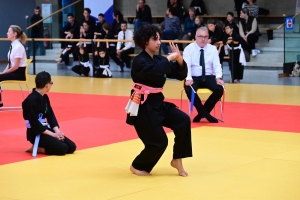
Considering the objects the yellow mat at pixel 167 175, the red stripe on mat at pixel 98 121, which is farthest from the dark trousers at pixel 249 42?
the yellow mat at pixel 167 175

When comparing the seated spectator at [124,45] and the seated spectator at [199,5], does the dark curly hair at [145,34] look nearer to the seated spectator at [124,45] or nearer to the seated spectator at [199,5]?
the seated spectator at [124,45]

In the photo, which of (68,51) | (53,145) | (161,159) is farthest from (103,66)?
(161,159)

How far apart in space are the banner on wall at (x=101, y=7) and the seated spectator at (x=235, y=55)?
7714 millimetres

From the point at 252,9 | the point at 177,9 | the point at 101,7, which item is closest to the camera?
the point at 252,9

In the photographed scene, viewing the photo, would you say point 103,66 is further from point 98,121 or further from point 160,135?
point 160,135

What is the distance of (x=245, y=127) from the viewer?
10328mm

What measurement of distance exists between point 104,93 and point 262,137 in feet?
20.7

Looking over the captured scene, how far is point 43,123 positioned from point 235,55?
10118mm

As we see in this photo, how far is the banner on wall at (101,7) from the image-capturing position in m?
24.5

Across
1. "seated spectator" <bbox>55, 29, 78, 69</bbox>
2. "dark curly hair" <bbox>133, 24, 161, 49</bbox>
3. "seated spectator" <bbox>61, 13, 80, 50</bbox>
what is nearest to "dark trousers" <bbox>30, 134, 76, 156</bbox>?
"dark curly hair" <bbox>133, 24, 161, 49</bbox>

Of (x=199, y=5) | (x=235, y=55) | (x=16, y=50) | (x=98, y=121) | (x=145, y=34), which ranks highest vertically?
(x=199, y=5)

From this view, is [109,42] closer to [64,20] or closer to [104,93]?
[64,20]

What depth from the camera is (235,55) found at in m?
17.5

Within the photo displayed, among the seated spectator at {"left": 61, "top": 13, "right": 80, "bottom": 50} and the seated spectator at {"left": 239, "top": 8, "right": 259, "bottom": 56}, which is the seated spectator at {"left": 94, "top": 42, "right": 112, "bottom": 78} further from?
the seated spectator at {"left": 239, "top": 8, "right": 259, "bottom": 56}
